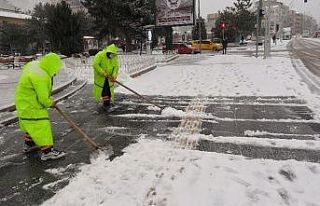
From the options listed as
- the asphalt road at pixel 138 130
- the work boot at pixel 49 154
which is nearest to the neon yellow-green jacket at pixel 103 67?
the asphalt road at pixel 138 130

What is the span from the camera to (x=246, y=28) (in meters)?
71.4

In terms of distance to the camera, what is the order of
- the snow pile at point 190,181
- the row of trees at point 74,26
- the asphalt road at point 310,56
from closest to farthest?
1. the snow pile at point 190,181
2. the asphalt road at point 310,56
3. the row of trees at point 74,26

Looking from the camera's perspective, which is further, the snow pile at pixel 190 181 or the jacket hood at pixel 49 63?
the jacket hood at pixel 49 63

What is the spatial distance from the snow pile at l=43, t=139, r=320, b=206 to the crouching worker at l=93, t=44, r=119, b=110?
3.90 metres

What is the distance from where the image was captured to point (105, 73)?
9.11 meters

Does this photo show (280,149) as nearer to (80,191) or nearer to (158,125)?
(158,125)

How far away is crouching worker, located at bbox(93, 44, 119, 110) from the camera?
9.13 meters

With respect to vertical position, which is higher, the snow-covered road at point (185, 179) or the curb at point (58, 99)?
the curb at point (58, 99)

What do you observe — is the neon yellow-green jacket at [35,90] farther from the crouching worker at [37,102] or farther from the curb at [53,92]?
the curb at [53,92]

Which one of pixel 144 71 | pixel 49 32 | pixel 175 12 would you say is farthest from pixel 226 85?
pixel 49 32

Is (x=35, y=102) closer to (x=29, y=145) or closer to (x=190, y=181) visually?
(x=29, y=145)

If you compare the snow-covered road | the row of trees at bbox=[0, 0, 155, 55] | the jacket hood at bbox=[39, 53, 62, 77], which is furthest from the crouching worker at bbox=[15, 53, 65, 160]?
the row of trees at bbox=[0, 0, 155, 55]

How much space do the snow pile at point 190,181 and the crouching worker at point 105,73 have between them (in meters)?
3.90

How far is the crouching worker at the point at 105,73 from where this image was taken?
9.13m
